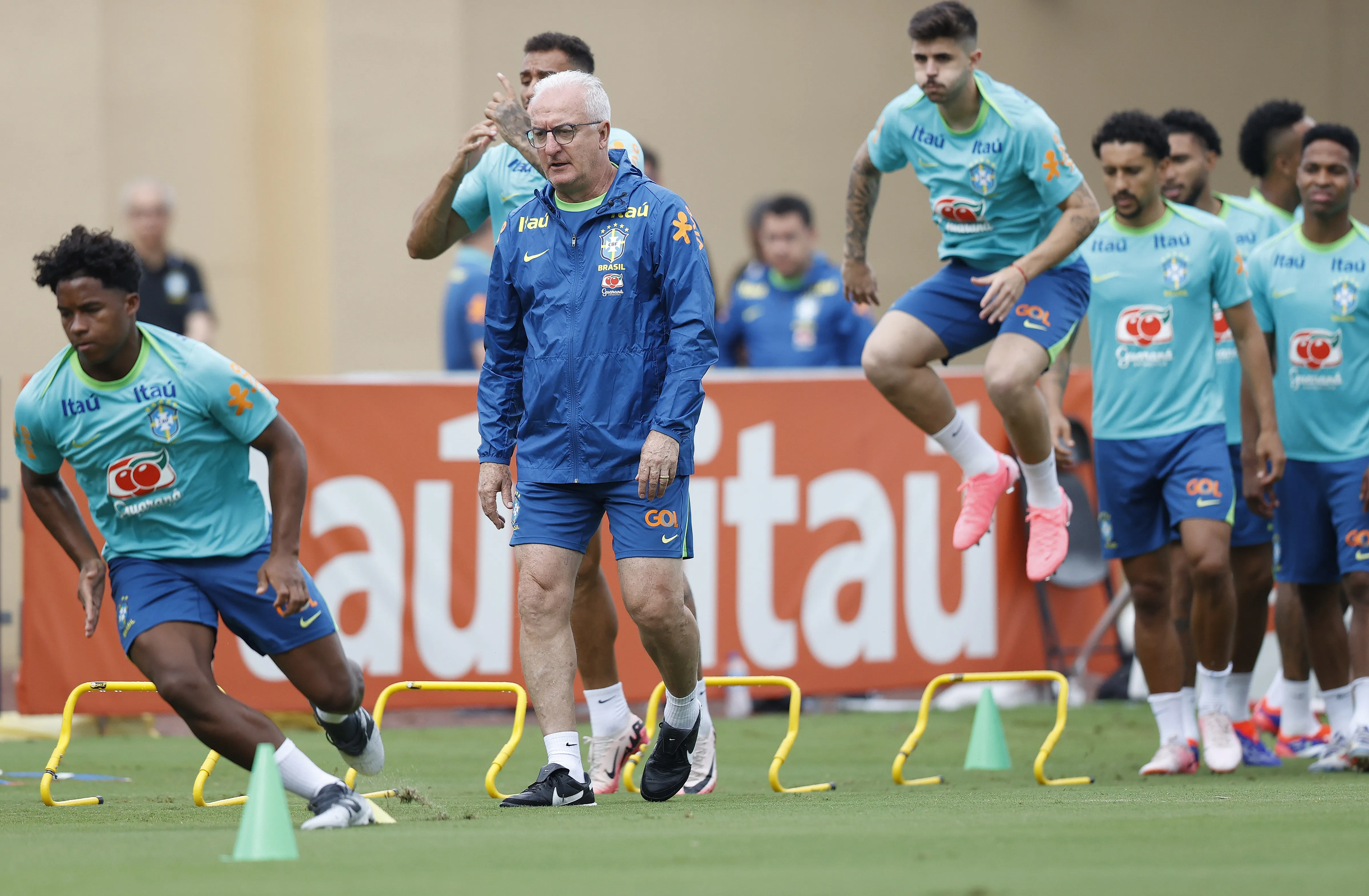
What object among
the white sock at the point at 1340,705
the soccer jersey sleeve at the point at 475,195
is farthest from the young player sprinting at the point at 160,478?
the white sock at the point at 1340,705

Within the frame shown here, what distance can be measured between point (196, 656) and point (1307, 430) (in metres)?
5.37

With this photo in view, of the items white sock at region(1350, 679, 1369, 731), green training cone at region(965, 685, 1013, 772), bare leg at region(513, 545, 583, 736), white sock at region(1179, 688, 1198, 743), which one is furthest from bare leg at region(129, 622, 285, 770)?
white sock at region(1350, 679, 1369, 731)

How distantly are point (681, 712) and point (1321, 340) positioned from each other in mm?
3896

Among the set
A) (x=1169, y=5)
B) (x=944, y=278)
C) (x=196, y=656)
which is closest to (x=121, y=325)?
(x=196, y=656)

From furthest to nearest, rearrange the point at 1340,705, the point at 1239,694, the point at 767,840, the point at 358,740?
the point at 1239,694 → the point at 1340,705 → the point at 358,740 → the point at 767,840

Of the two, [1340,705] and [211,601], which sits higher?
[211,601]

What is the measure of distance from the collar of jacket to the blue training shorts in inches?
60.8

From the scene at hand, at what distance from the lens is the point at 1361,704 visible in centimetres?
855

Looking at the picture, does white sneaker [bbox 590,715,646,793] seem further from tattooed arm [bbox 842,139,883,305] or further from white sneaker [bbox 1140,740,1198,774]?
white sneaker [bbox 1140,740,1198,774]

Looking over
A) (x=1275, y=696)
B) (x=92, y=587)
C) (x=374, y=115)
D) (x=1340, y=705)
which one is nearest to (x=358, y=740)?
(x=92, y=587)

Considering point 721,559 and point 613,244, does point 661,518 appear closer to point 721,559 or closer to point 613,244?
point 613,244

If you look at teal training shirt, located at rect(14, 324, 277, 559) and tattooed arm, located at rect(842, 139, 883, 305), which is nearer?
teal training shirt, located at rect(14, 324, 277, 559)

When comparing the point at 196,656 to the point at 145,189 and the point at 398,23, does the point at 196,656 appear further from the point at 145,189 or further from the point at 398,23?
the point at 398,23

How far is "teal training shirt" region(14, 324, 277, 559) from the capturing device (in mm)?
6371
